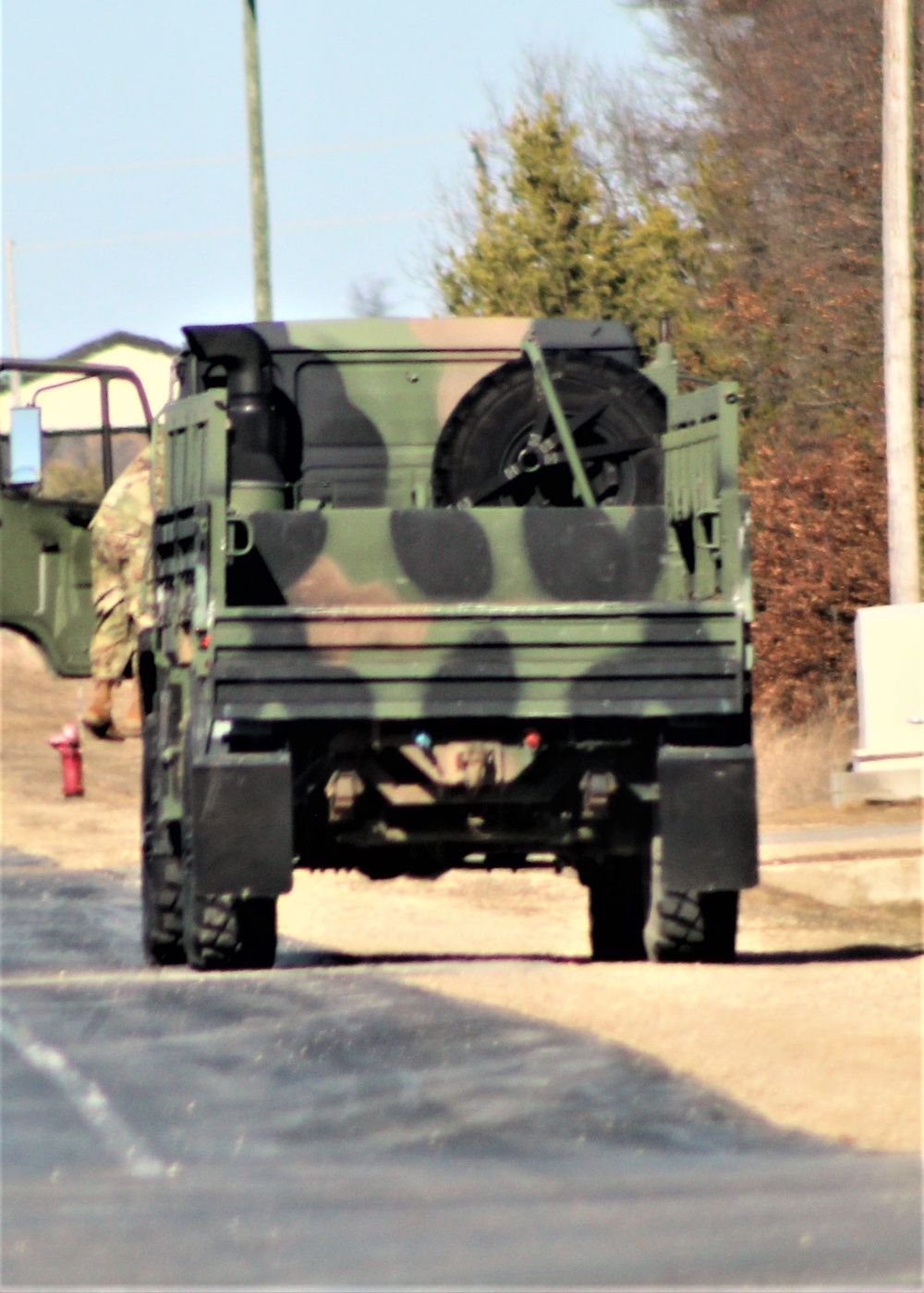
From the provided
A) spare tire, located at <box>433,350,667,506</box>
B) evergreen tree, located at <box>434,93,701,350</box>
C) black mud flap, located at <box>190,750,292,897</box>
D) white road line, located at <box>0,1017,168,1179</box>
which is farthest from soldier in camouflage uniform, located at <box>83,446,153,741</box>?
evergreen tree, located at <box>434,93,701,350</box>

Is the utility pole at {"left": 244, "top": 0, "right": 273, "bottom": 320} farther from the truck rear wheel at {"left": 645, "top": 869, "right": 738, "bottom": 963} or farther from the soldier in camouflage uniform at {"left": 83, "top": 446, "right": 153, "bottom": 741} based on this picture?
the truck rear wheel at {"left": 645, "top": 869, "right": 738, "bottom": 963}

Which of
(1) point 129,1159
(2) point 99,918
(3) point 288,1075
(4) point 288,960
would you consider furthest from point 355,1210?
(2) point 99,918

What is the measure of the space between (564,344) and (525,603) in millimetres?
2015

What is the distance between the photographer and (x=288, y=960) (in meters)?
13.0

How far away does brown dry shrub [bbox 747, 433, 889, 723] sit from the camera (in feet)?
76.7

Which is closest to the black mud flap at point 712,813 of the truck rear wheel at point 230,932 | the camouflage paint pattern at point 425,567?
the camouflage paint pattern at point 425,567

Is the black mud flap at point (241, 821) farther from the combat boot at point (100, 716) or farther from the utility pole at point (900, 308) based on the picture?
the utility pole at point (900, 308)

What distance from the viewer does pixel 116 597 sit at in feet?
47.0

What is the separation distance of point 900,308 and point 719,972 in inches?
385

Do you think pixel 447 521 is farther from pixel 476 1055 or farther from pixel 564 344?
pixel 476 1055

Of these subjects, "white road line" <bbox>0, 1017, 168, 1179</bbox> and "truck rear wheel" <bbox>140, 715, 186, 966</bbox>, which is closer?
"white road line" <bbox>0, 1017, 168, 1179</bbox>

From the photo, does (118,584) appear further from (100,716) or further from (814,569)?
(814,569)

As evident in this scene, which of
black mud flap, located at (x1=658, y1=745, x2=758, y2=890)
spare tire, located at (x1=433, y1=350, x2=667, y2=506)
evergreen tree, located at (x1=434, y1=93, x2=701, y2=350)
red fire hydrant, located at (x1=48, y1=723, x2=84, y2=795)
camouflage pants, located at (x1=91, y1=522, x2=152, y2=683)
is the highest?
evergreen tree, located at (x1=434, y1=93, x2=701, y2=350)

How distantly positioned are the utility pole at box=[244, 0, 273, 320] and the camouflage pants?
12.2m
